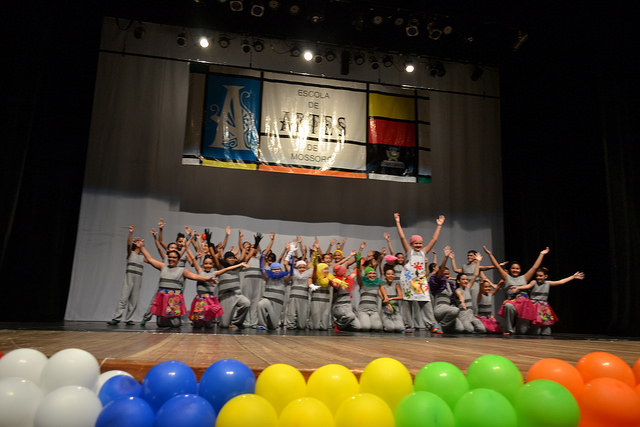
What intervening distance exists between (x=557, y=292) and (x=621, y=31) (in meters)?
3.91

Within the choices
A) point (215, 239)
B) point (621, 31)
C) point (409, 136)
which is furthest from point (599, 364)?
point (215, 239)

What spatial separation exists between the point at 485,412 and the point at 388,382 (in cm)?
25

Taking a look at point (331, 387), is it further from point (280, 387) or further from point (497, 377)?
point (497, 377)

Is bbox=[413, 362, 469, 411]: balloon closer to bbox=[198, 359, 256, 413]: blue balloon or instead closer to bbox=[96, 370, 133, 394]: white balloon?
bbox=[198, 359, 256, 413]: blue balloon

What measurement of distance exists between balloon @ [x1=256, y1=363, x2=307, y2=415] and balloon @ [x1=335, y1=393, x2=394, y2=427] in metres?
0.17

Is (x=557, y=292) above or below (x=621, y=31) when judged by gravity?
below

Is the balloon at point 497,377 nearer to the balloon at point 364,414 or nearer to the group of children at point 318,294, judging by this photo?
the balloon at point 364,414

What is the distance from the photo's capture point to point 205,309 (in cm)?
567

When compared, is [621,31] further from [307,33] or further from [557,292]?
[307,33]

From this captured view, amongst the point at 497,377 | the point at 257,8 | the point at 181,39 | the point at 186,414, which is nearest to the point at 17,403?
the point at 186,414

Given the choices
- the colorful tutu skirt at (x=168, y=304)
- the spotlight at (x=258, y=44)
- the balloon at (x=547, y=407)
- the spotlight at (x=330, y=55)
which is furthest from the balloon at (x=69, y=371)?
the spotlight at (x=330, y=55)

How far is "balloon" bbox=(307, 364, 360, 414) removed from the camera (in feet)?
3.62

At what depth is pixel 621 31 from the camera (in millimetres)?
5559

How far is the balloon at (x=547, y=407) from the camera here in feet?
3.23
